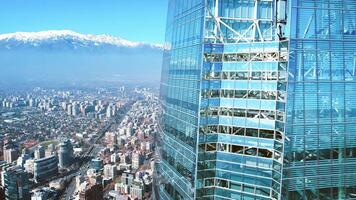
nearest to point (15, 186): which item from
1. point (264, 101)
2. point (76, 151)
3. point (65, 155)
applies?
point (65, 155)

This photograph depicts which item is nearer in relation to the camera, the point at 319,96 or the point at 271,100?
the point at 319,96

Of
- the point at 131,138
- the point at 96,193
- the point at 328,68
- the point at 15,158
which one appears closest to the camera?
the point at 328,68

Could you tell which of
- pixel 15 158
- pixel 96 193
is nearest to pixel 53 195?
pixel 96 193

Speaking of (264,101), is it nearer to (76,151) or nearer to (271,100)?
(271,100)

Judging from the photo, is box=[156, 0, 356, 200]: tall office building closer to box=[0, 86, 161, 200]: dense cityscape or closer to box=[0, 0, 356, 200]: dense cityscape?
box=[0, 0, 356, 200]: dense cityscape

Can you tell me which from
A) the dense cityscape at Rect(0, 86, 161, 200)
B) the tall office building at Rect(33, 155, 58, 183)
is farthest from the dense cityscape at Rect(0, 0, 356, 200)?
the tall office building at Rect(33, 155, 58, 183)

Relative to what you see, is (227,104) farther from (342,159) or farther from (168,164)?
(168,164)
